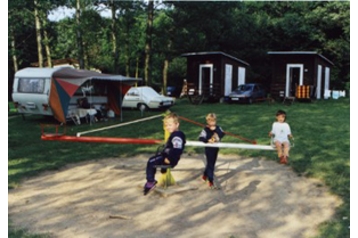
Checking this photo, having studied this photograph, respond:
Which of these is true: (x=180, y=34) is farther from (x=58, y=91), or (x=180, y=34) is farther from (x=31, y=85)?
(x=58, y=91)

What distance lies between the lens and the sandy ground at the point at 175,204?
499cm

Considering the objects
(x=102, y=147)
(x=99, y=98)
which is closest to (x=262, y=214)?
(x=102, y=147)

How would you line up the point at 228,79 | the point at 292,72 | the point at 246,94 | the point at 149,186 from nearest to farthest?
1. the point at 149,186
2. the point at 246,94
3. the point at 292,72
4. the point at 228,79

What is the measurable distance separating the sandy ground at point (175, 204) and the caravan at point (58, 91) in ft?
25.2

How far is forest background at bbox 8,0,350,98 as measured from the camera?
1045 inches

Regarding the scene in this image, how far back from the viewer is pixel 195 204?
19.6 ft

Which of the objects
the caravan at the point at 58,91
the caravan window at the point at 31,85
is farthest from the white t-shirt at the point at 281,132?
the caravan window at the point at 31,85

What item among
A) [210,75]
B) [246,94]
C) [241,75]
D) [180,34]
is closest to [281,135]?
[246,94]

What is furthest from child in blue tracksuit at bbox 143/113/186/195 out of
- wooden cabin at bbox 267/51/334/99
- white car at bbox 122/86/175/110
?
wooden cabin at bbox 267/51/334/99

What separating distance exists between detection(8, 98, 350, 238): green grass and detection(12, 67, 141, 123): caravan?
2.52 feet

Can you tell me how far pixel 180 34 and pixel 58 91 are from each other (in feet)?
54.8

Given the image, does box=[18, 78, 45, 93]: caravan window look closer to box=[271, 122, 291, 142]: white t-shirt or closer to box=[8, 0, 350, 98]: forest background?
box=[8, 0, 350, 98]: forest background

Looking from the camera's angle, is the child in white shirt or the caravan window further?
the caravan window

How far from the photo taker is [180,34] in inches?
1187
